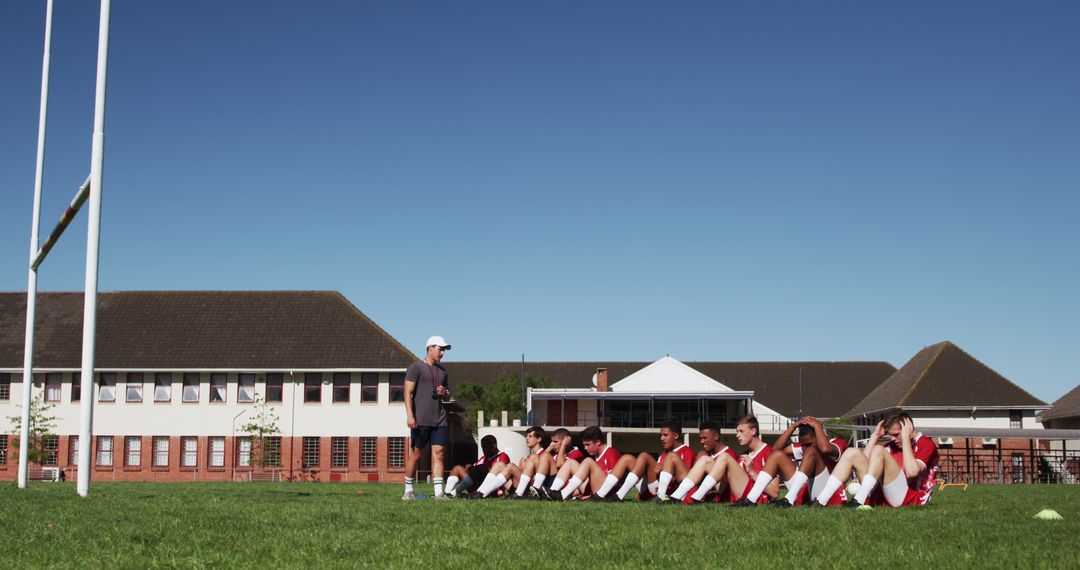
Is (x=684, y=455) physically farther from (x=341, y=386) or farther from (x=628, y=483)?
(x=341, y=386)

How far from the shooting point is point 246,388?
57.9 m

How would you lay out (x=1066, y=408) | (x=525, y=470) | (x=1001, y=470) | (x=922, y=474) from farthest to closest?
(x=1066, y=408) < (x=1001, y=470) < (x=525, y=470) < (x=922, y=474)

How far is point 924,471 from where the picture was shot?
35.7 feet

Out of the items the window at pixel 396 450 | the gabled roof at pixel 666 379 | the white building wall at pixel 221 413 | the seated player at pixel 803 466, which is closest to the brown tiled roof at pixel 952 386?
the gabled roof at pixel 666 379

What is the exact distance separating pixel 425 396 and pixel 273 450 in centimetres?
4553

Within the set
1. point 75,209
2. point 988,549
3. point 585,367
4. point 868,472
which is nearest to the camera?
point 988,549

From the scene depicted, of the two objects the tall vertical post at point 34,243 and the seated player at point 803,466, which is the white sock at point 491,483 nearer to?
the seated player at point 803,466

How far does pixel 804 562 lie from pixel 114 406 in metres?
56.4

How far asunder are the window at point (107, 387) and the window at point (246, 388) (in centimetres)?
634

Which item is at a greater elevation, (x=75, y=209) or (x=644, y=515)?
(x=75, y=209)

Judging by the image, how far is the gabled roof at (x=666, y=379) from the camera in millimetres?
77375

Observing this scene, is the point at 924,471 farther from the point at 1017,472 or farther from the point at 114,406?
the point at 114,406

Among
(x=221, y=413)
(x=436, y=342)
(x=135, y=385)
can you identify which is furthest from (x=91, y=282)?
(x=135, y=385)

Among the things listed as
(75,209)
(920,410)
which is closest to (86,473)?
(75,209)
